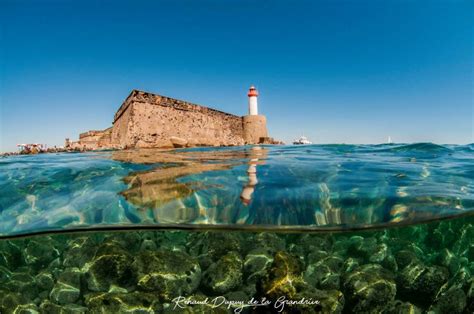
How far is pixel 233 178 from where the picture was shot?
5469 mm

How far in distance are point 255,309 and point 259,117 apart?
2188 cm

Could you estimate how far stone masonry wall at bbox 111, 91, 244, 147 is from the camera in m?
14.5

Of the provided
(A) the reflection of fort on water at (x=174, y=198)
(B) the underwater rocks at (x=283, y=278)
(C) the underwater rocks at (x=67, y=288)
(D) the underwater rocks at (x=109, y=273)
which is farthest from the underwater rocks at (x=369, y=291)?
(C) the underwater rocks at (x=67, y=288)

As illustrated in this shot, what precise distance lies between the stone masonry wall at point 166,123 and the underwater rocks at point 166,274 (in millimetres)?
9340

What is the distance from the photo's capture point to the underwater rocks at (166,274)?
427cm

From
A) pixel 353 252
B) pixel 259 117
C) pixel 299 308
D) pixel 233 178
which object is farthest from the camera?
pixel 259 117

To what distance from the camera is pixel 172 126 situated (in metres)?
17.1

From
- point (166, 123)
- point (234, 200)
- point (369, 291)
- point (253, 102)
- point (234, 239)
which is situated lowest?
point (369, 291)

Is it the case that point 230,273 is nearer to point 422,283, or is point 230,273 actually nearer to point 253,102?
point 422,283

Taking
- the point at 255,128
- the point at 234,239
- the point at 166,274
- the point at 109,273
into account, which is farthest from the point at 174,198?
the point at 255,128

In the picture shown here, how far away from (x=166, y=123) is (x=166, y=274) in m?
13.2

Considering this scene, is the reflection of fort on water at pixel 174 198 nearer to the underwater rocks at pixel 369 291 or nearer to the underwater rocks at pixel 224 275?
the underwater rocks at pixel 224 275

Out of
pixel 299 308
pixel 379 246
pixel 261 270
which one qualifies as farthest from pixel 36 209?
pixel 379 246

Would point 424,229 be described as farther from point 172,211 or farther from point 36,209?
point 36,209
